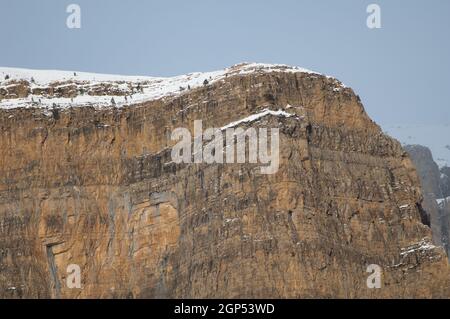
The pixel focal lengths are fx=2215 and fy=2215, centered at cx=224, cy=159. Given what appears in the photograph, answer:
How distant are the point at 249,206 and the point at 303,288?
10216mm

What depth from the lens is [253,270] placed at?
19288 cm

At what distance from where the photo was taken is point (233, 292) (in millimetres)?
191625
